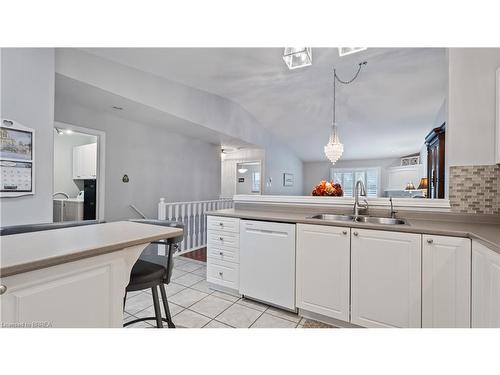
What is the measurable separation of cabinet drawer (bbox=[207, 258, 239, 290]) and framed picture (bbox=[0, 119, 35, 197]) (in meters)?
1.87

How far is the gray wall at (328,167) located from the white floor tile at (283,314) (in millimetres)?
7791

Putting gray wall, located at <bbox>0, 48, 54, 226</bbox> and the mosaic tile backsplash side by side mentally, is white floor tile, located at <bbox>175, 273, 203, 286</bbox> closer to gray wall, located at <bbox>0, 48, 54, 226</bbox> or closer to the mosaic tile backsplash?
gray wall, located at <bbox>0, 48, 54, 226</bbox>

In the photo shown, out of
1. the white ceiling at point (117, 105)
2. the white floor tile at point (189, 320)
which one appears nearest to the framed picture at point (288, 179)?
the white ceiling at point (117, 105)

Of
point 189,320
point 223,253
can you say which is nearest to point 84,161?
point 223,253

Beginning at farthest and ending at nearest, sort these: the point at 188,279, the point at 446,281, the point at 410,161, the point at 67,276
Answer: the point at 410,161, the point at 188,279, the point at 446,281, the point at 67,276

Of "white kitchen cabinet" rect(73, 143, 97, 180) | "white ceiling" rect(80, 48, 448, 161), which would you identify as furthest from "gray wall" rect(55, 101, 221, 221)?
"white ceiling" rect(80, 48, 448, 161)

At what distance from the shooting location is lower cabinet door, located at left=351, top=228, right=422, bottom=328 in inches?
60.2

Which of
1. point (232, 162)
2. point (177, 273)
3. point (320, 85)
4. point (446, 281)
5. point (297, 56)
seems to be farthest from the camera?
point (232, 162)

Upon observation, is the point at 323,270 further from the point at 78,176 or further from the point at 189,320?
the point at 78,176

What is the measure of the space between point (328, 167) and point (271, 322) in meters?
8.31

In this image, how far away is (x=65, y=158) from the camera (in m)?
4.59

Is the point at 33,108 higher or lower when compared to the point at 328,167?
lower
